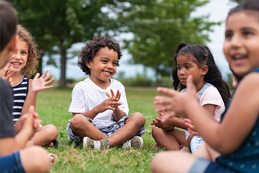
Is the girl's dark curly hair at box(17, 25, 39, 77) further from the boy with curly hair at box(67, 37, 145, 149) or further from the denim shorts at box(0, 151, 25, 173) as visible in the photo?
the denim shorts at box(0, 151, 25, 173)

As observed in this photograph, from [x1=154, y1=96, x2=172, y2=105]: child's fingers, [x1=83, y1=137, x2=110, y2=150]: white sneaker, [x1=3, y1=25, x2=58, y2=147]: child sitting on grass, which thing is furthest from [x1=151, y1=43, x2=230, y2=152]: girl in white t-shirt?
[x1=154, y1=96, x2=172, y2=105]: child's fingers

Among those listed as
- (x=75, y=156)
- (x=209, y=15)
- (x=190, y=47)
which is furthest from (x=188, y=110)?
(x=209, y=15)

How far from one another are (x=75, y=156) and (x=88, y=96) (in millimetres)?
1056

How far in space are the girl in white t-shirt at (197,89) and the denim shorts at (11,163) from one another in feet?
5.82

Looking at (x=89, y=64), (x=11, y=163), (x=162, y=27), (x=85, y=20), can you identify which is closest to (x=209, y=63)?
(x=89, y=64)

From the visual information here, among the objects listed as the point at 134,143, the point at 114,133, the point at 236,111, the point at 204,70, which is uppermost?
the point at 204,70

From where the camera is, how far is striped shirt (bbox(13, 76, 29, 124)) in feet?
10.4

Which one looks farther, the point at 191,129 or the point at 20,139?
the point at 191,129

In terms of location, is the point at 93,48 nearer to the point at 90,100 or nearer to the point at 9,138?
the point at 90,100

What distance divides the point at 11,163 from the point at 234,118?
1.26m

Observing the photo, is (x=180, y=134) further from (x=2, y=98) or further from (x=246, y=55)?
(x=2, y=98)

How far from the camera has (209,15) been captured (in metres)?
27.5

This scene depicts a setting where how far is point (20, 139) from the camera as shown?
72.6 inches

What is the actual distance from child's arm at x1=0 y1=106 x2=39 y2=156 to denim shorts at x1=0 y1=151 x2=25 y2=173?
5 cm
